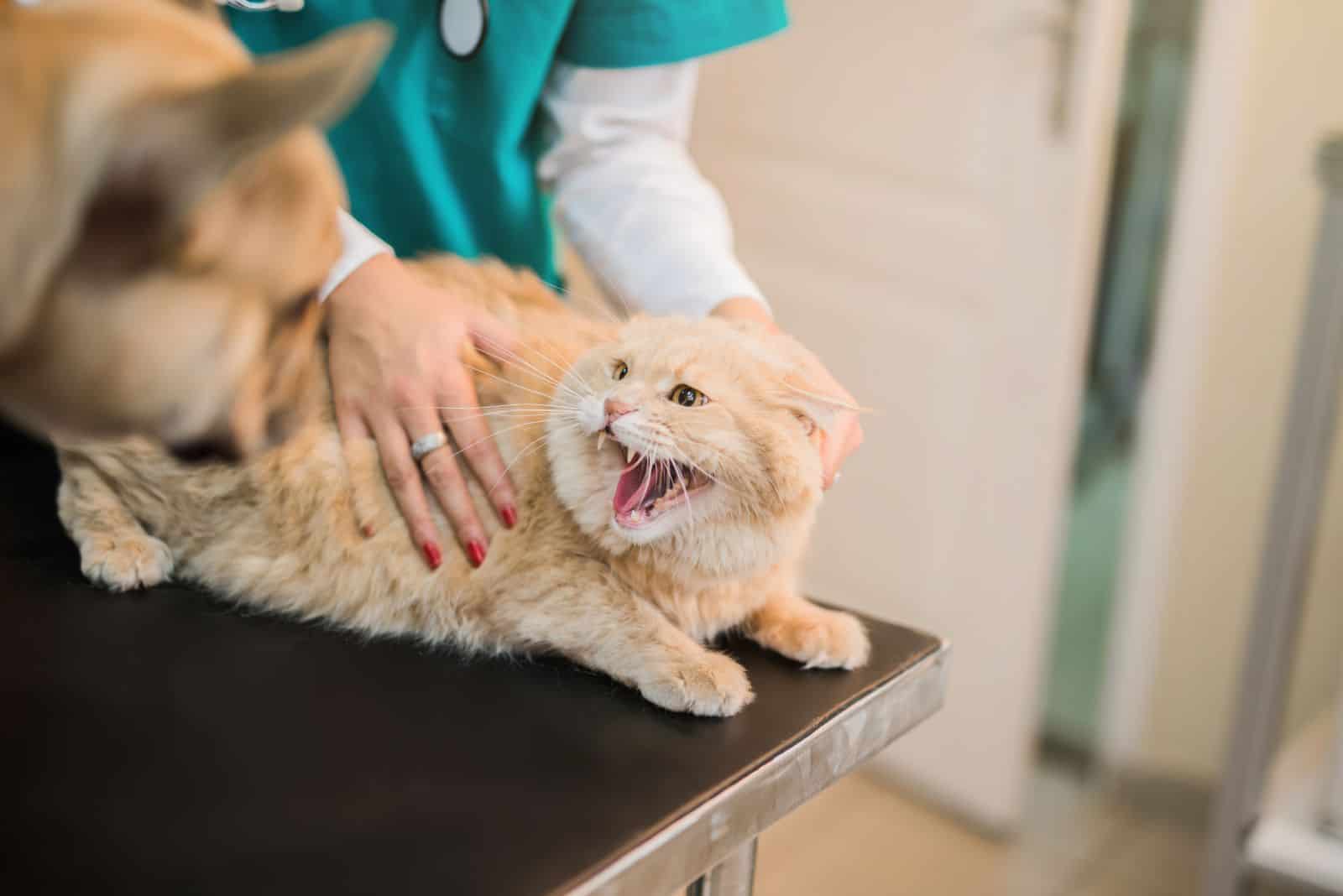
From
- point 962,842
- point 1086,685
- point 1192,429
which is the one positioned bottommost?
point 962,842

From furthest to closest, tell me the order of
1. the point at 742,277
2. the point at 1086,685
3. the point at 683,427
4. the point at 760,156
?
1. the point at 1086,685
2. the point at 760,156
3. the point at 742,277
4. the point at 683,427

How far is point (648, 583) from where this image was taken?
0.89m

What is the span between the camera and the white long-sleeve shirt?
3.46 feet

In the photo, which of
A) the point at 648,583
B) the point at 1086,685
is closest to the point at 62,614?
the point at 648,583

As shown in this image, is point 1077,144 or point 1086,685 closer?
point 1077,144

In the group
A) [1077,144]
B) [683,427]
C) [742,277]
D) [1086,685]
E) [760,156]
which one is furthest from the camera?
[1086,685]

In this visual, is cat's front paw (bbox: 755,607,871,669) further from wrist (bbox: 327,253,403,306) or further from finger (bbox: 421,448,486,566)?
wrist (bbox: 327,253,403,306)

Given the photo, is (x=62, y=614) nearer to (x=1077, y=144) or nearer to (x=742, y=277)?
(x=742, y=277)

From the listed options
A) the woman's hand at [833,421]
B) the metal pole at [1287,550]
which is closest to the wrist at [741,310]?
the woman's hand at [833,421]

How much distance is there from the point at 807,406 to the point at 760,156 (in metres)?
1.43

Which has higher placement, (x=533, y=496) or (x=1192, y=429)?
(x=533, y=496)

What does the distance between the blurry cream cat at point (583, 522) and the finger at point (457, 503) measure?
0.05 ft

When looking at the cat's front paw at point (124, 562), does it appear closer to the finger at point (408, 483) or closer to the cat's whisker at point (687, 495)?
the finger at point (408, 483)

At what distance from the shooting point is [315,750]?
0.73 m
